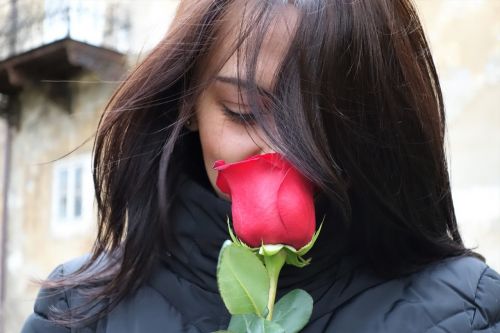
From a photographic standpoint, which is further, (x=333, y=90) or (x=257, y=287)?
(x=333, y=90)

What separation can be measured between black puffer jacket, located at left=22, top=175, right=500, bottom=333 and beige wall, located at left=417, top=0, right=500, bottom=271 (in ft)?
7.99

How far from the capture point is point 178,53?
103 cm

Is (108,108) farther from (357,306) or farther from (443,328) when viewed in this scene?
(443,328)

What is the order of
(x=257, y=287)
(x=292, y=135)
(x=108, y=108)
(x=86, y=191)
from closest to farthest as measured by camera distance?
(x=257, y=287), (x=292, y=135), (x=108, y=108), (x=86, y=191)

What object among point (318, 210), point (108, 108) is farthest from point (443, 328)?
point (108, 108)

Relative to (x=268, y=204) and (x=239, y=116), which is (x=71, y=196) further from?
(x=268, y=204)

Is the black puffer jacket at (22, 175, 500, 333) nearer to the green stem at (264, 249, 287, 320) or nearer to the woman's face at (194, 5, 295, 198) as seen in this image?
the woman's face at (194, 5, 295, 198)

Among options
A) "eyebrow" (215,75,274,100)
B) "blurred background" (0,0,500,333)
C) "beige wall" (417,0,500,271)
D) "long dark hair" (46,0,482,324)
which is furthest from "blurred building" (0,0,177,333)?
"eyebrow" (215,75,274,100)

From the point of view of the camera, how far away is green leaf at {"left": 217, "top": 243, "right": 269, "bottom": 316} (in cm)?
78

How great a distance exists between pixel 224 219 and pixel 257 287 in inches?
9.5

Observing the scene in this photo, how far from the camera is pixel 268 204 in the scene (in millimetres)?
781

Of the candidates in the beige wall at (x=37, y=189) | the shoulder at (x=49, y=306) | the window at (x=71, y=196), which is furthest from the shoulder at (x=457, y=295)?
the window at (x=71, y=196)

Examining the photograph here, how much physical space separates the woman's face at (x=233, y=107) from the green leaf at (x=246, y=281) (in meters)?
0.19

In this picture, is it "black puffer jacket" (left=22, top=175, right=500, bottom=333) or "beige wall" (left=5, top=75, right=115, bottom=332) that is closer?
"black puffer jacket" (left=22, top=175, right=500, bottom=333)
